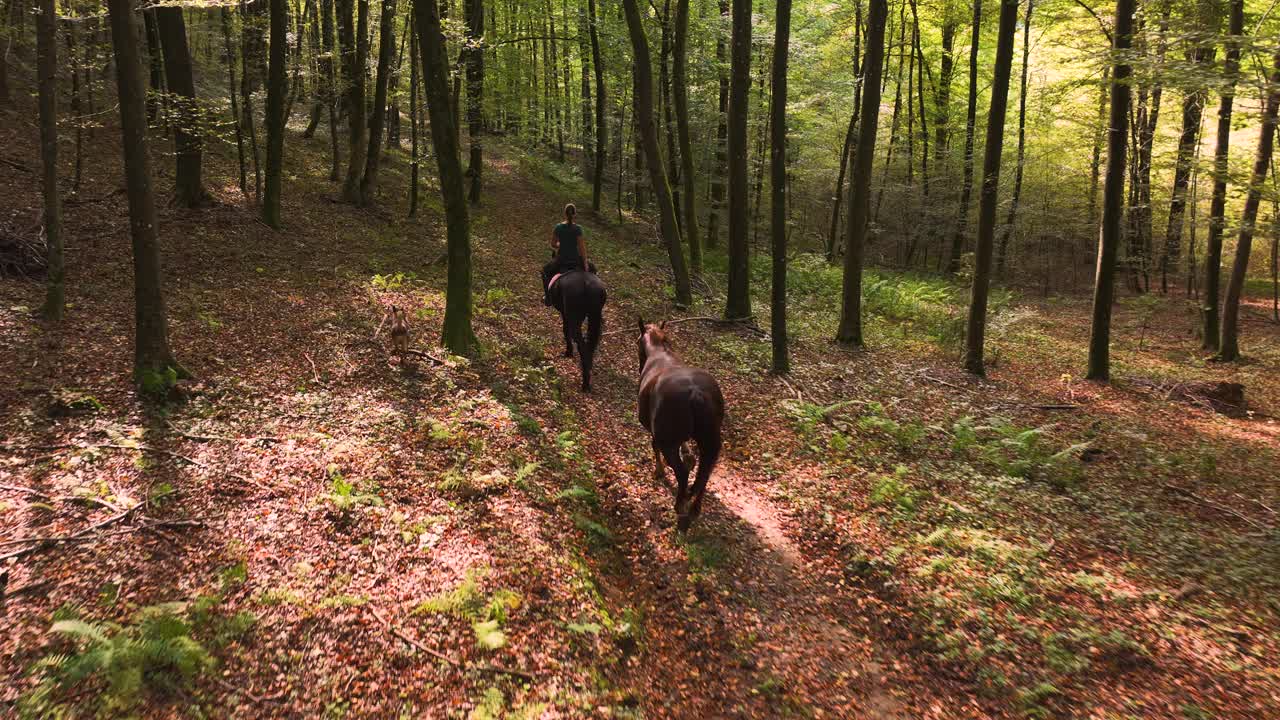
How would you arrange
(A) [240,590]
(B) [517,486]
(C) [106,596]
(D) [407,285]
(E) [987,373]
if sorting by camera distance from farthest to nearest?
1. (E) [987,373]
2. (D) [407,285]
3. (B) [517,486]
4. (A) [240,590]
5. (C) [106,596]

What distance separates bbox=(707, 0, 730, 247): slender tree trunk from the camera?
75.9 ft

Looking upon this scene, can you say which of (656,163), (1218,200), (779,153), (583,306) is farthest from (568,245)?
(1218,200)

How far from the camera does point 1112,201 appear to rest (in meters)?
13.3

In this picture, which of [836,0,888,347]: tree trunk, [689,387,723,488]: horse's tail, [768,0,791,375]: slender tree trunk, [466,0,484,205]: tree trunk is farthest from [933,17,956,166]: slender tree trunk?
[689,387,723,488]: horse's tail

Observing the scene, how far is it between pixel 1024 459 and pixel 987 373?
22.2 ft

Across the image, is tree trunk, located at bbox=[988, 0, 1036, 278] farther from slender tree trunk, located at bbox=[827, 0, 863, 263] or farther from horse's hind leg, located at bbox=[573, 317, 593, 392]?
horse's hind leg, located at bbox=[573, 317, 593, 392]

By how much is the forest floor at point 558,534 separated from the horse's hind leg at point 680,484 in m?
0.26

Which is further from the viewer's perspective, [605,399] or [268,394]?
[605,399]

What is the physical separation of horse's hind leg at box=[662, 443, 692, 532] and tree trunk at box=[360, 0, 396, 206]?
1640cm

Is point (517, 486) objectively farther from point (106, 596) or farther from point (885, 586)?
point (885, 586)

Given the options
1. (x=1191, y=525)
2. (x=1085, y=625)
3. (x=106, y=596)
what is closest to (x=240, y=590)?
(x=106, y=596)

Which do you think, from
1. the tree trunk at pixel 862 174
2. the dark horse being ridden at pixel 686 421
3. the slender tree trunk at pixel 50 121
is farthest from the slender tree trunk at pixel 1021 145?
the slender tree trunk at pixel 50 121

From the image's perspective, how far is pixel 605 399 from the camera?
10.1 metres

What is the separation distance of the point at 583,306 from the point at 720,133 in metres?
17.8
